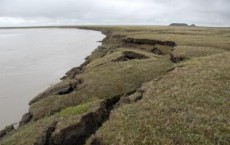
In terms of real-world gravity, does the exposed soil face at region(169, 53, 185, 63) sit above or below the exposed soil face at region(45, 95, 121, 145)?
above

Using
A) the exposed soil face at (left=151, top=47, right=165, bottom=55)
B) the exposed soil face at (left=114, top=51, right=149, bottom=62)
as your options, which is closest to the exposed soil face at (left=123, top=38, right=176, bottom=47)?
the exposed soil face at (left=151, top=47, right=165, bottom=55)

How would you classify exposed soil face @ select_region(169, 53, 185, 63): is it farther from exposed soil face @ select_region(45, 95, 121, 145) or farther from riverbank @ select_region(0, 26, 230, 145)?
exposed soil face @ select_region(45, 95, 121, 145)

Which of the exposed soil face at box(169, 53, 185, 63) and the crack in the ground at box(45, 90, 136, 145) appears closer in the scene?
the crack in the ground at box(45, 90, 136, 145)

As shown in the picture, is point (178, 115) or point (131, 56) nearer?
point (178, 115)

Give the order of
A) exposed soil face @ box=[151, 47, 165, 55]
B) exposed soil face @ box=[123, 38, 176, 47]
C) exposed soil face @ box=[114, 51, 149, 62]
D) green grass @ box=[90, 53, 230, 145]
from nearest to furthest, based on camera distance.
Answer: green grass @ box=[90, 53, 230, 145]
exposed soil face @ box=[114, 51, 149, 62]
exposed soil face @ box=[151, 47, 165, 55]
exposed soil face @ box=[123, 38, 176, 47]

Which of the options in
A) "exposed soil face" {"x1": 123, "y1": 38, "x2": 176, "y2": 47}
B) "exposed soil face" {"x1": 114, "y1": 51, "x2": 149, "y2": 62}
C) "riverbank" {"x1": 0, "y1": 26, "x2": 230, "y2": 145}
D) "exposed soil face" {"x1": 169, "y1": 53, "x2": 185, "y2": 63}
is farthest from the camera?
"exposed soil face" {"x1": 123, "y1": 38, "x2": 176, "y2": 47}

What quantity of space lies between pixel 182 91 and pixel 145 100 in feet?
9.40

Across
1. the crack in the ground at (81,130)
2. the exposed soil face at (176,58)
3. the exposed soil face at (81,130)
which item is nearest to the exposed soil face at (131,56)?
the exposed soil face at (176,58)

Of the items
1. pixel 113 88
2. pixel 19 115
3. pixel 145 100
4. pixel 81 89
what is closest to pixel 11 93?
pixel 19 115

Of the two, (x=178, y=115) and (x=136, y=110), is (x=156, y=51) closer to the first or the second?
(x=136, y=110)

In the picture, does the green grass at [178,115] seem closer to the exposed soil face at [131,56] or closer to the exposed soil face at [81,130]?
the exposed soil face at [81,130]

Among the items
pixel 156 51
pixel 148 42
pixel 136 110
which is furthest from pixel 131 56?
pixel 136 110

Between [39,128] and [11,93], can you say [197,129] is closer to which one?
[39,128]

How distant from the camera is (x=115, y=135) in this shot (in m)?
18.7
